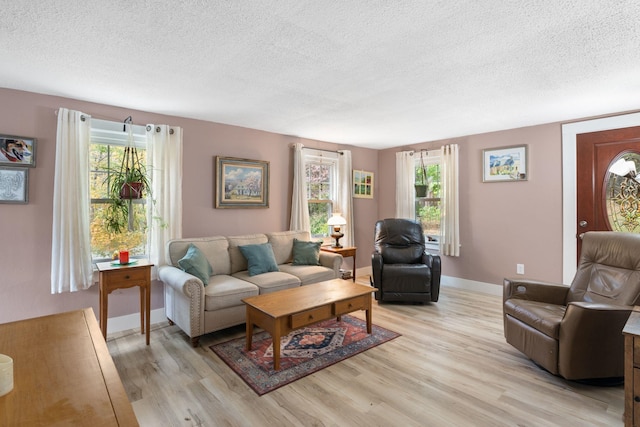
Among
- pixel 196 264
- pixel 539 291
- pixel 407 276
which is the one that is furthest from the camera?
pixel 407 276

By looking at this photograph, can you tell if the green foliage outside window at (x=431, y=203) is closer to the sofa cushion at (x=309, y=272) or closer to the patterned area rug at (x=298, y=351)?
the sofa cushion at (x=309, y=272)

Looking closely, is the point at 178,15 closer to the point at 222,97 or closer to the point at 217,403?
the point at 222,97

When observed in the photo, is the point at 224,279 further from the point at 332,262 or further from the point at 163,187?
the point at 332,262

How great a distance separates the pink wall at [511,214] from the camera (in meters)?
3.99

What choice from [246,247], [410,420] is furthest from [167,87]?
[410,420]

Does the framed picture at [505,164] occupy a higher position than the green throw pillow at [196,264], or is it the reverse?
the framed picture at [505,164]

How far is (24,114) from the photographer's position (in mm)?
2793

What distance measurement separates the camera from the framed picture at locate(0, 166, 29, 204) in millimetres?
2703

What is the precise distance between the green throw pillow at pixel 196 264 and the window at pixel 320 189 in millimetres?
2155

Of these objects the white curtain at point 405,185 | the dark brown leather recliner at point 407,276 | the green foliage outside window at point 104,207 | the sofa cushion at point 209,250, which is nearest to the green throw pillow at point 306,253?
the dark brown leather recliner at point 407,276

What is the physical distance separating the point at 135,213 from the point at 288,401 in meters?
2.57

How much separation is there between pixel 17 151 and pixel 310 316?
291 cm

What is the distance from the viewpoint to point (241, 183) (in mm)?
4133

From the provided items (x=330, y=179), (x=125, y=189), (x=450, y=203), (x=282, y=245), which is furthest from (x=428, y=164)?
(x=125, y=189)
